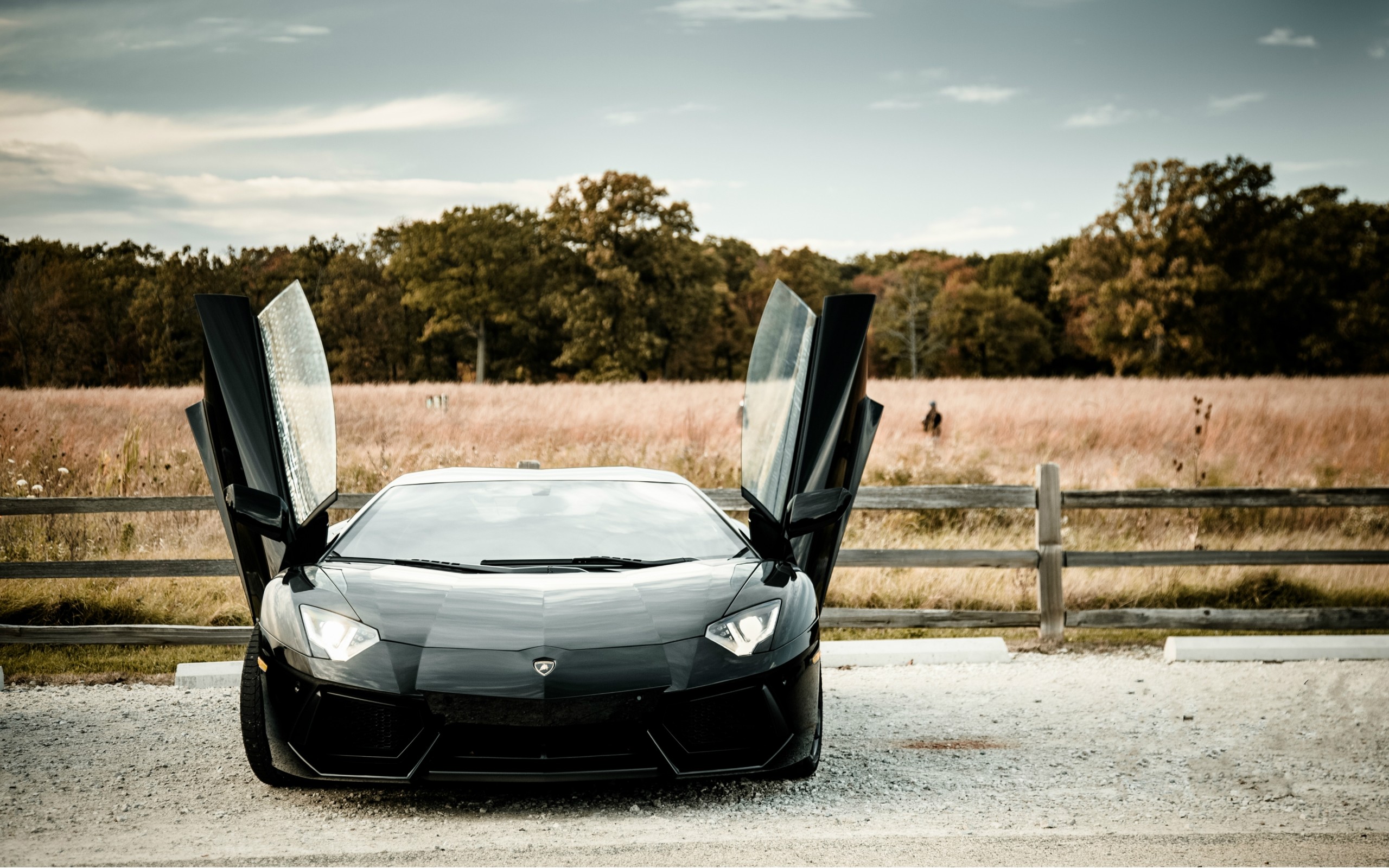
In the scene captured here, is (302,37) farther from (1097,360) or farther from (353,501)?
(1097,360)

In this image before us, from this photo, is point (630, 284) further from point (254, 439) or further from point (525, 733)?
point (525, 733)

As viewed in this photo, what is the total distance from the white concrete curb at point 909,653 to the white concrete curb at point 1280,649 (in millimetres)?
1064

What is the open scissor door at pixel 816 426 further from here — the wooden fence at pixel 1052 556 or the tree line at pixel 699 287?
the tree line at pixel 699 287

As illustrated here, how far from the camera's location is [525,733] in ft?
9.84

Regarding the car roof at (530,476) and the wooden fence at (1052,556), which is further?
the wooden fence at (1052,556)

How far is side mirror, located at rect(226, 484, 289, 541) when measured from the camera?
11.5 feet

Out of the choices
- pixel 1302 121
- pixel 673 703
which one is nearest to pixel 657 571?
pixel 673 703

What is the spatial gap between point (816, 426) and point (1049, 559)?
3055 millimetres

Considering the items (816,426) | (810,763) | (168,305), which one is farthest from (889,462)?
(168,305)

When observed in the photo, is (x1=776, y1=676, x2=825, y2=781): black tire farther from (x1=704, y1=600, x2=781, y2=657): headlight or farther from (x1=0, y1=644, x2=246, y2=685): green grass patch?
(x1=0, y1=644, x2=246, y2=685): green grass patch

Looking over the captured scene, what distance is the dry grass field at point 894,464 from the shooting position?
745 cm

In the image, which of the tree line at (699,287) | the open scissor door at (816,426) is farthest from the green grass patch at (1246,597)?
the tree line at (699,287)

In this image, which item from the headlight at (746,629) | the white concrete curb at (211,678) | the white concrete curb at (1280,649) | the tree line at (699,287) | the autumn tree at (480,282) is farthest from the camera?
the autumn tree at (480,282)

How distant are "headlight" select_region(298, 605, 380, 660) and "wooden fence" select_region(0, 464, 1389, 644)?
327 centimetres
